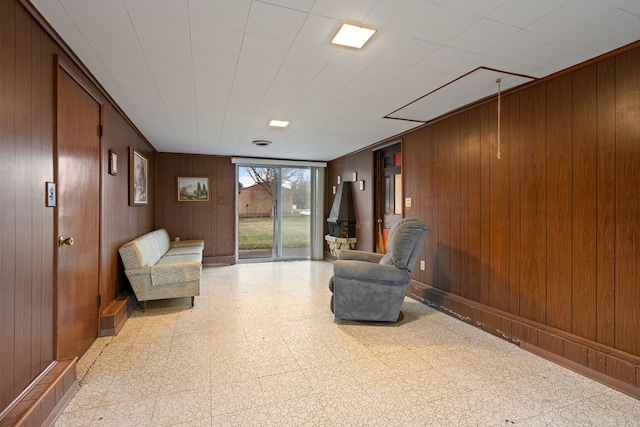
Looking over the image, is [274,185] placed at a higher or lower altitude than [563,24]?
lower

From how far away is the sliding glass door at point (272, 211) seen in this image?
6.98 metres

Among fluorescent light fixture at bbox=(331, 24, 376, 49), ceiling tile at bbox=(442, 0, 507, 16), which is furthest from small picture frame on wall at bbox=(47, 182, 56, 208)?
ceiling tile at bbox=(442, 0, 507, 16)

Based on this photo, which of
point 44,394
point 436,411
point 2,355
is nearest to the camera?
point 2,355

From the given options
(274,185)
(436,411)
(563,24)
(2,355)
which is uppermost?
(563,24)

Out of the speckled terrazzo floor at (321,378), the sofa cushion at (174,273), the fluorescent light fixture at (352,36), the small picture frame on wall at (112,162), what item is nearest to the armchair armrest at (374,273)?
the speckled terrazzo floor at (321,378)

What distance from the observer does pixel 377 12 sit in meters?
1.78

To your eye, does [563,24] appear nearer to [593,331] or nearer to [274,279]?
[593,331]

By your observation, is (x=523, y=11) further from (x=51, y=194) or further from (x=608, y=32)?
(x=51, y=194)

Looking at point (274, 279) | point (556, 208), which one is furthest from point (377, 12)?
point (274, 279)

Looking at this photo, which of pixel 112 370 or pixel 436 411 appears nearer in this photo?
pixel 436 411

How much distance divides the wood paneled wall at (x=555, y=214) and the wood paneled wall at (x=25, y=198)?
3534mm

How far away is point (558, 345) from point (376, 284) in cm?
152

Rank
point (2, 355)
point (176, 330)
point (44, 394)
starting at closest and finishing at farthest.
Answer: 1. point (2, 355)
2. point (44, 394)
3. point (176, 330)

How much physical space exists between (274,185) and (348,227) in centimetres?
203
